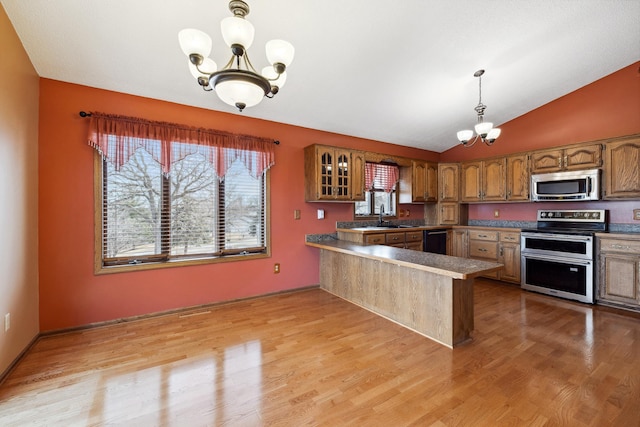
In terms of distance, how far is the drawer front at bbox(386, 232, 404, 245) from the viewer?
4.19 metres

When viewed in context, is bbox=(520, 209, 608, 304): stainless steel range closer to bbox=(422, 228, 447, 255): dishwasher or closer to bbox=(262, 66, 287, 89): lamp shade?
bbox=(422, 228, 447, 255): dishwasher

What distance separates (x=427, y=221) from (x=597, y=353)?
11.4ft

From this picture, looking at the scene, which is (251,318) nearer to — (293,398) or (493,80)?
(293,398)

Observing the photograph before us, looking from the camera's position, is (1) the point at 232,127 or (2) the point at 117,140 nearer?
(2) the point at 117,140

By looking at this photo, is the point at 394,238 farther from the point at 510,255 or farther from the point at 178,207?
the point at 178,207

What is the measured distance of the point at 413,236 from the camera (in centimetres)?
452

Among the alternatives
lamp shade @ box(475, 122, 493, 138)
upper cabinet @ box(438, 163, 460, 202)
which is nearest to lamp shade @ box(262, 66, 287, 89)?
lamp shade @ box(475, 122, 493, 138)

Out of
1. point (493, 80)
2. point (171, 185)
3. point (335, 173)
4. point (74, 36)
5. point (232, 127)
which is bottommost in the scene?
point (171, 185)

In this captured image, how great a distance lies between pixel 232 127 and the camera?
3.58 metres

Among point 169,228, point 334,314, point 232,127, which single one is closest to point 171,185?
point 169,228

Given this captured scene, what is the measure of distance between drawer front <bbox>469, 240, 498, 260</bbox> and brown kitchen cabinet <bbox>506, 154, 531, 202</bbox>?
2.67ft

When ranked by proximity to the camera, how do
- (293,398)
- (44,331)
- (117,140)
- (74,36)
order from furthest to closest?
(117,140) → (44,331) → (74,36) → (293,398)

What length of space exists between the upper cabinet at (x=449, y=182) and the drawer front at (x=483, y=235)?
2.40 ft

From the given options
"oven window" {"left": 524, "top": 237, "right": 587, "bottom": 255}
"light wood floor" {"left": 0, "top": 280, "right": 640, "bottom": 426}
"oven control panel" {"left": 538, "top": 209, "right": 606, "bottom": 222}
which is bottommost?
"light wood floor" {"left": 0, "top": 280, "right": 640, "bottom": 426}
